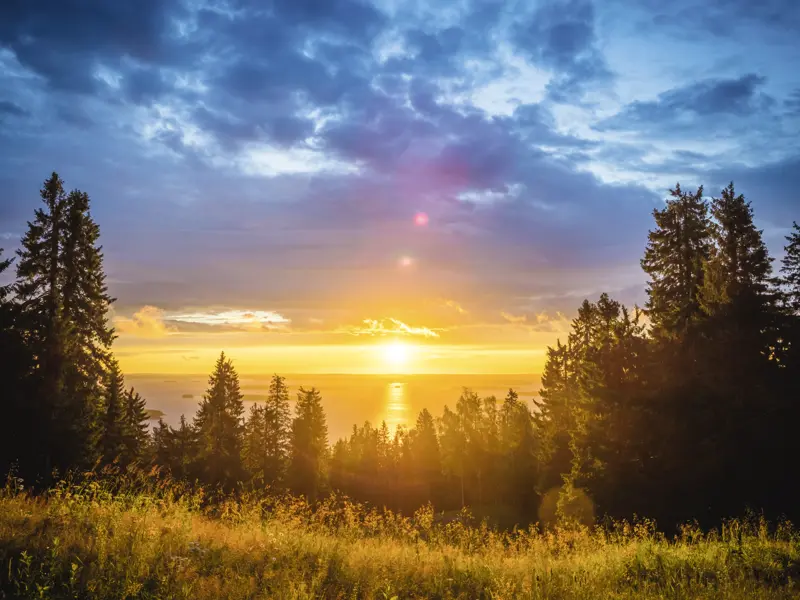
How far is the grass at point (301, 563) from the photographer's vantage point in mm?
6367

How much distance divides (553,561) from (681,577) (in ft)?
6.09

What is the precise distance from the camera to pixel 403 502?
239 feet

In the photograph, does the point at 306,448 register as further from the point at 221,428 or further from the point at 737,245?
the point at 737,245

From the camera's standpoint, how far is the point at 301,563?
7273mm

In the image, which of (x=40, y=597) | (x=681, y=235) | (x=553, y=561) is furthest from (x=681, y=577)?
(x=681, y=235)

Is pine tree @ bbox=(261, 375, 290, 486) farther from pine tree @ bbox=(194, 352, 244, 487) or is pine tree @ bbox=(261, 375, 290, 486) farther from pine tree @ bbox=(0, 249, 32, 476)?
pine tree @ bbox=(0, 249, 32, 476)

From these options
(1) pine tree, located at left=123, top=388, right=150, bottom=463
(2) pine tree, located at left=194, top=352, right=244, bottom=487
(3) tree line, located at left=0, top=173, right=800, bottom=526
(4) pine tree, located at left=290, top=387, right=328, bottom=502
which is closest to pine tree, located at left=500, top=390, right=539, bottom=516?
(3) tree line, located at left=0, top=173, right=800, bottom=526

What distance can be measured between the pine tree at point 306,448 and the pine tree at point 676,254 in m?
41.6

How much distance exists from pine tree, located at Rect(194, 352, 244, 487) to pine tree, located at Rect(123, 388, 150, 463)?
5.41 m

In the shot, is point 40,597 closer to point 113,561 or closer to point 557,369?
point 113,561

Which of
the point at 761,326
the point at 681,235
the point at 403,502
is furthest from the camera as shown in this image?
the point at 403,502

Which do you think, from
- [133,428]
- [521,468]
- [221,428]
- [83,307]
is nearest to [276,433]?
[221,428]

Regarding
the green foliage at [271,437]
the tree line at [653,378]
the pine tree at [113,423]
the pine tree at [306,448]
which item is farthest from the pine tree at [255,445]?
the pine tree at [113,423]

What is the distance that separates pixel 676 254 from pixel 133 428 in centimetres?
4127
